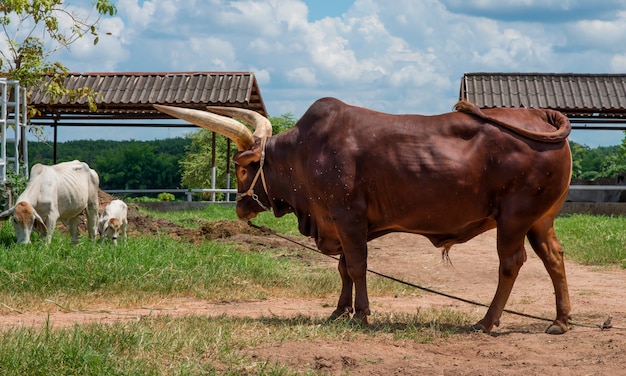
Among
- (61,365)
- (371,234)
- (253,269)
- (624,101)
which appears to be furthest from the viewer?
(624,101)

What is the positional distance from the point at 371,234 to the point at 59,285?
3.64 m

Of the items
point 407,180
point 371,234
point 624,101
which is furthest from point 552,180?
point 624,101

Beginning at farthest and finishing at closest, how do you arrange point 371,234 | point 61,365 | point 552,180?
point 371,234 < point 552,180 < point 61,365

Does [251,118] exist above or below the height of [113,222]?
above

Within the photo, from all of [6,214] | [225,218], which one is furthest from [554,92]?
[6,214]

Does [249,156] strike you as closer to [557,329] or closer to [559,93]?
[557,329]

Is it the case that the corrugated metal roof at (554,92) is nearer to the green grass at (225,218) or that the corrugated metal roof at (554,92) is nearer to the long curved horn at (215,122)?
the green grass at (225,218)

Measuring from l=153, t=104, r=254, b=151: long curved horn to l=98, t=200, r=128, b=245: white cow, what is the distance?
5.19 meters

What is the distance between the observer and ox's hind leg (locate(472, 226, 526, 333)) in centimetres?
724

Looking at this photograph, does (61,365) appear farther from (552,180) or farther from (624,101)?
Result: (624,101)

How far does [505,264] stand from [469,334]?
2.20ft

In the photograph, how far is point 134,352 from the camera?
19.7ft

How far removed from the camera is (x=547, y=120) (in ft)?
24.9

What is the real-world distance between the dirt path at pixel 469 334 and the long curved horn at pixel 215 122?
1.75m
